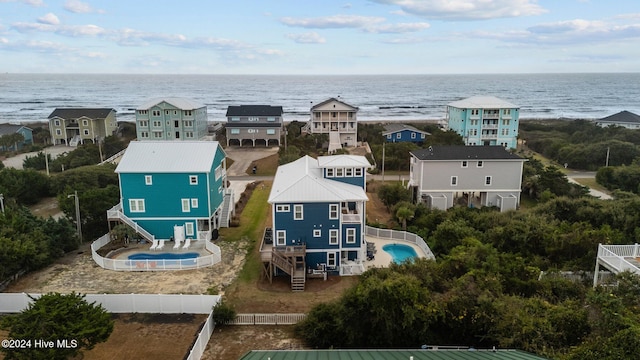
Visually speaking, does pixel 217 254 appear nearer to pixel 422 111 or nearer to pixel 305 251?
pixel 305 251

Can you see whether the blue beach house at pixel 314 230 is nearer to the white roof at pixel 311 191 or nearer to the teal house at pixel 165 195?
the white roof at pixel 311 191

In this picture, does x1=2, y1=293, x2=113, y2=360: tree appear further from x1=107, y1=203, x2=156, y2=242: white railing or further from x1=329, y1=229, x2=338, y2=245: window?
x1=107, y1=203, x2=156, y2=242: white railing

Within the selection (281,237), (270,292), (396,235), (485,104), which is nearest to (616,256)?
(396,235)

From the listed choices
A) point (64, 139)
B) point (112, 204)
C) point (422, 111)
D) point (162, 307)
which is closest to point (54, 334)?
point (162, 307)

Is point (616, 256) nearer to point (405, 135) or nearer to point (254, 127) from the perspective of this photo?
point (405, 135)

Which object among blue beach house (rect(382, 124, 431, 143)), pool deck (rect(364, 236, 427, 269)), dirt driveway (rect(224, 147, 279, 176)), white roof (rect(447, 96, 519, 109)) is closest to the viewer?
pool deck (rect(364, 236, 427, 269))

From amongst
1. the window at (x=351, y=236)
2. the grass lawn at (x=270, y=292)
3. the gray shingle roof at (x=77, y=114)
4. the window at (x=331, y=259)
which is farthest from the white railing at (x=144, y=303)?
the gray shingle roof at (x=77, y=114)

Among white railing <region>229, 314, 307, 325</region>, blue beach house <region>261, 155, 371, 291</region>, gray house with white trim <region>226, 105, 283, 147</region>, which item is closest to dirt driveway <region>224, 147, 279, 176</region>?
gray house with white trim <region>226, 105, 283, 147</region>
